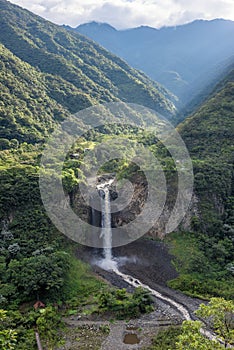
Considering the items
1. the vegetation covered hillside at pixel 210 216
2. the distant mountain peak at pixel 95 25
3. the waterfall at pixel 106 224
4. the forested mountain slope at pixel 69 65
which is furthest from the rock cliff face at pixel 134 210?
the distant mountain peak at pixel 95 25

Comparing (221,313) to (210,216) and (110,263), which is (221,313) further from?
(210,216)

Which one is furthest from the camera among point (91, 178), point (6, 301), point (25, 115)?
point (25, 115)

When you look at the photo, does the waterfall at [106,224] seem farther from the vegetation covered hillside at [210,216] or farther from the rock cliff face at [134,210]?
the vegetation covered hillside at [210,216]

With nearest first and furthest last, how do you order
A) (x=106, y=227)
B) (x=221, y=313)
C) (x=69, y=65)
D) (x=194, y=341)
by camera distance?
(x=194, y=341) → (x=221, y=313) → (x=106, y=227) → (x=69, y=65)

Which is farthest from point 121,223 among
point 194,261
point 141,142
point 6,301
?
point 141,142

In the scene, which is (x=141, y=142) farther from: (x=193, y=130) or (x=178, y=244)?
(x=178, y=244)

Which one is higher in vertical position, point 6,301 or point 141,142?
point 141,142

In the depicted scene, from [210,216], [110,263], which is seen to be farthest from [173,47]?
[110,263]

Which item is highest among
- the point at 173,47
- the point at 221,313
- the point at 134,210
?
the point at 173,47
